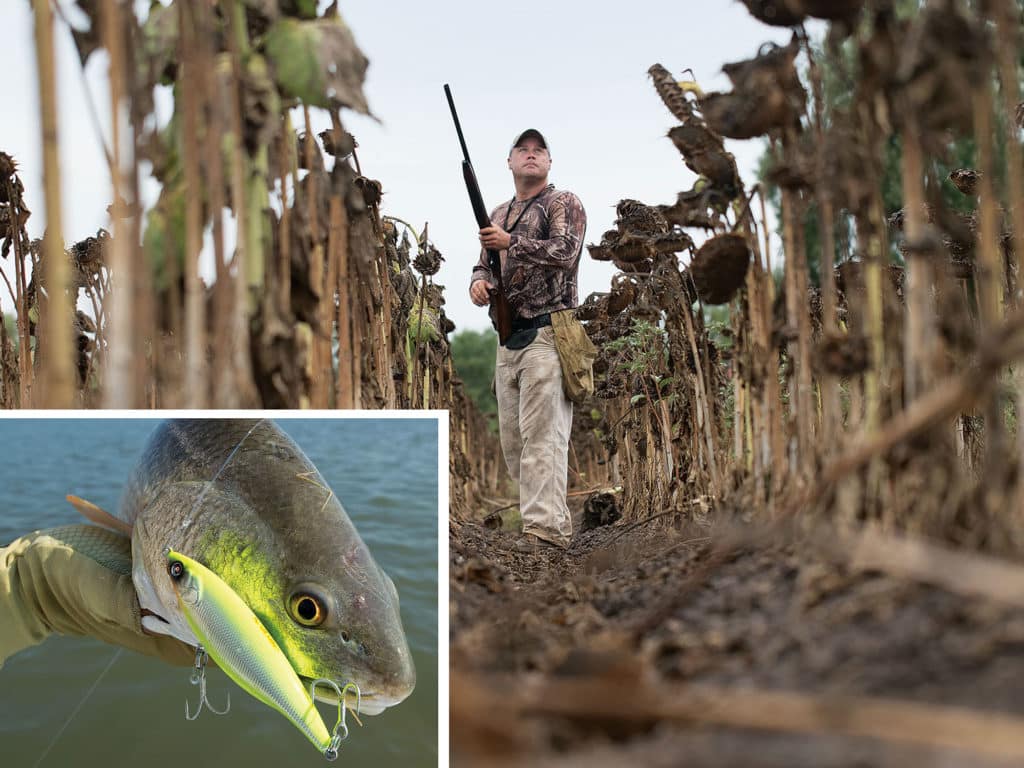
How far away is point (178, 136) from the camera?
2.02 metres

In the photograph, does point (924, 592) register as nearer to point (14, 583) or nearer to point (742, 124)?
point (742, 124)

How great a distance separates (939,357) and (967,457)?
2.98 metres

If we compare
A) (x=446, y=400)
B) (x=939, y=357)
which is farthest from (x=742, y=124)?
(x=446, y=400)

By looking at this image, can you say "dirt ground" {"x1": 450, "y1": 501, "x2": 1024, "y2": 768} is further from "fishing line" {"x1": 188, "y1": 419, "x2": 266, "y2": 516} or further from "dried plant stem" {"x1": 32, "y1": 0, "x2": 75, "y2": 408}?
"dried plant stem" {"x1": 32, "y1": 0, "x2": 75, "y2": 408}

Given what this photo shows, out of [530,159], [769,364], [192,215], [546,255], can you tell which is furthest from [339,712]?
[530,159]

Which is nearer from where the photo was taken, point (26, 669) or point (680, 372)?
point (26, 669)

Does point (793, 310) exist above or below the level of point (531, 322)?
below

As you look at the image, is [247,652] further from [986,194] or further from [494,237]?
[494,237]


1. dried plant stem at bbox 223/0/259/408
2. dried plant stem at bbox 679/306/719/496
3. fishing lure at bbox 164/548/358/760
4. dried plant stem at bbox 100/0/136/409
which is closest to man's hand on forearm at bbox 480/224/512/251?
dried plant stem at bbox 679/306/719/496

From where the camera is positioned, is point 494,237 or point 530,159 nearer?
point 494,237

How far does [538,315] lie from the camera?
13.6 ft

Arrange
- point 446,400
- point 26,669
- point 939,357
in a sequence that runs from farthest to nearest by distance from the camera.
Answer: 1. point 446,400
2. point 26,669
3. point 939,357

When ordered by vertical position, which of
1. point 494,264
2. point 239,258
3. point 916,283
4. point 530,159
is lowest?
point 916,283

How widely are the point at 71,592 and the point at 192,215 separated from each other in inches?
41.1
